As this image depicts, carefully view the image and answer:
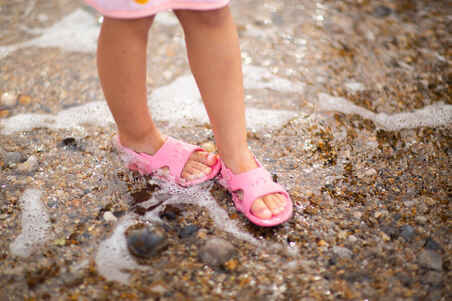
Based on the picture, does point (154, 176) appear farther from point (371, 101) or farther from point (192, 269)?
point (371, 101)

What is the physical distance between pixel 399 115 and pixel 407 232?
88 centimetres

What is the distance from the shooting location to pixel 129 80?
1.61 m

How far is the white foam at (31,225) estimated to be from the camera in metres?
1.65

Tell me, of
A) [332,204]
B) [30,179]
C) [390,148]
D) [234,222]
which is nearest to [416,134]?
[390,148]

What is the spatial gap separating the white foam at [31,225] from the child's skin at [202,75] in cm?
50

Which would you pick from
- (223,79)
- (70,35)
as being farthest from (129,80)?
(70,35)

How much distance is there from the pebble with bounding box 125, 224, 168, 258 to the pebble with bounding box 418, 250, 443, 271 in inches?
40.0

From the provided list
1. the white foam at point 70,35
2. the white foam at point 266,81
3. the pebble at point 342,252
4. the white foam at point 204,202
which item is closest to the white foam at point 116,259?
the white foam at point 204,202

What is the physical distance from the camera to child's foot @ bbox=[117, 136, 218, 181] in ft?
6.26

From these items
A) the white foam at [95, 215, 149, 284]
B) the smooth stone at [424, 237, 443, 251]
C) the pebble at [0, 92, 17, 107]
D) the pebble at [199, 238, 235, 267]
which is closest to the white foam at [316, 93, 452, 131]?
the smooth stone at [424, 237, 443, 251]

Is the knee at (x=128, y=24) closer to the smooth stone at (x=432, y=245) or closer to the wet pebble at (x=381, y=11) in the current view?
the smooth stone at (x=432, y=245)

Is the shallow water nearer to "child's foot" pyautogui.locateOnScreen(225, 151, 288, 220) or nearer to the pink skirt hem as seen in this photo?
"child's foot" pyautogui.locateOnScreen(225, 151, 288, 220)

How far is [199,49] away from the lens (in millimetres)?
1547

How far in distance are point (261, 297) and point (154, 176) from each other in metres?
0.80
